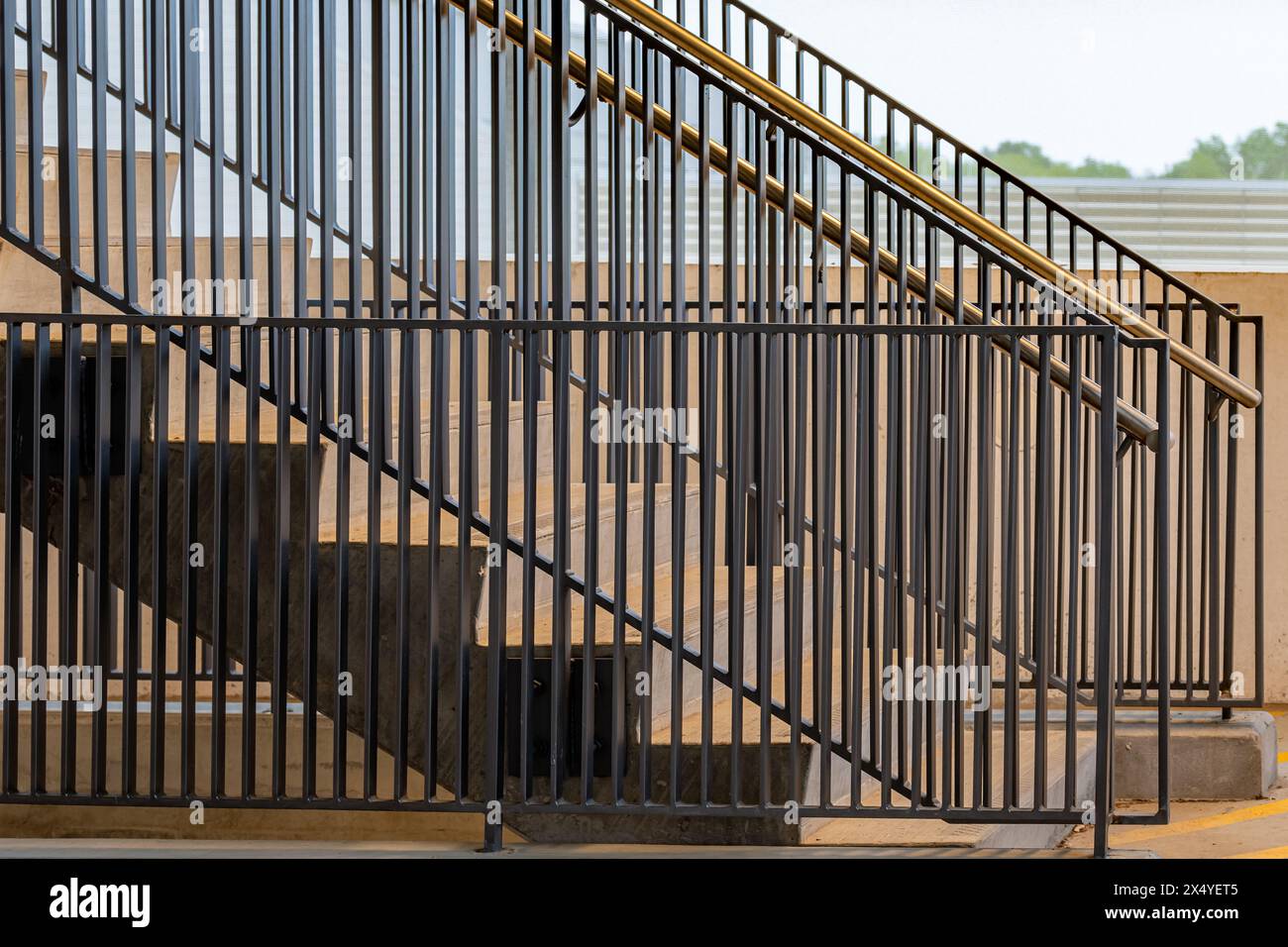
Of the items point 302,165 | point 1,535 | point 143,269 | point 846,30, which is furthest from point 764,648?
point 846,30

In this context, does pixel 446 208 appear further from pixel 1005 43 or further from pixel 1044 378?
pixel 1005 43

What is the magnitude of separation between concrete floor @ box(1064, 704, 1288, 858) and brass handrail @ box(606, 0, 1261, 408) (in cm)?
123

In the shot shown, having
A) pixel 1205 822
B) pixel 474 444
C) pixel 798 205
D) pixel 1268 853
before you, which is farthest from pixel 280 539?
pixel 1205 822

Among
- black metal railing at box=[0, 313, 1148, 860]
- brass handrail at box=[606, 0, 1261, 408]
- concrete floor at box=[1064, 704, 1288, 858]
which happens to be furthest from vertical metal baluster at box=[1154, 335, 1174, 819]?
concrete floor at box=[1064, 704, 1288, 858]

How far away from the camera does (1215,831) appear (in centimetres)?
369

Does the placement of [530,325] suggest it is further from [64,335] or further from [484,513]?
[64,335]

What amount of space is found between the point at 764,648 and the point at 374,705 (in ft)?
2.58

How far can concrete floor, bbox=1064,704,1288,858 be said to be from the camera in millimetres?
3459

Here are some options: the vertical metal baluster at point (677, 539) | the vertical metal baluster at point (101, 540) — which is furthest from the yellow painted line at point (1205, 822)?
the vertical metal baluster at point (101, 540)

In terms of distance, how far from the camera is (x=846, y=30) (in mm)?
5969

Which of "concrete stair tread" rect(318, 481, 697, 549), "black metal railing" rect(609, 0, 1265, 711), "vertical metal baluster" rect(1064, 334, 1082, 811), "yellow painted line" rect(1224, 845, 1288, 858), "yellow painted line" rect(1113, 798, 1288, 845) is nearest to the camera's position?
"vertical metal baluster" rect(1064, 334, 1082, 811)

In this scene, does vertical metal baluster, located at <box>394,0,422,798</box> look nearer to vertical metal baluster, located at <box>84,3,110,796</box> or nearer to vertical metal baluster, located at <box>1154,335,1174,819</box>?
vertical metal baluster, located at <box>84,3,110,796</box>

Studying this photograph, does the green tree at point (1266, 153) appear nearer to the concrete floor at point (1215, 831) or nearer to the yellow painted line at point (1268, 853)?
the concrete floor at point (1215, 831)

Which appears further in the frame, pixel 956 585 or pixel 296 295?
pixel 296 295
